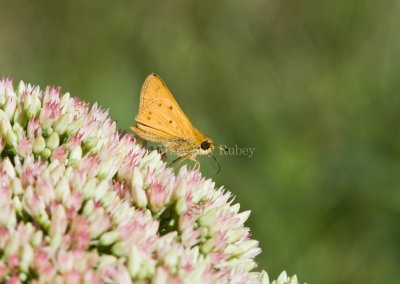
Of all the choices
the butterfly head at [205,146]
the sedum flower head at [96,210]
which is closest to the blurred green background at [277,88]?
the butterfly head at [205,146]

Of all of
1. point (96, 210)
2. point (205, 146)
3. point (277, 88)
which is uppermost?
point (277, 88)

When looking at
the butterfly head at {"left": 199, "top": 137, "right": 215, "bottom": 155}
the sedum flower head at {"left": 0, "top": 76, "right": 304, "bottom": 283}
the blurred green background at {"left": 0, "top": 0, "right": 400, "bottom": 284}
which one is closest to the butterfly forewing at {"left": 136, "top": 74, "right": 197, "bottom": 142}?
the butterfly head at {"left": 199, "top": 137, "right": 215, "bottom": 155}

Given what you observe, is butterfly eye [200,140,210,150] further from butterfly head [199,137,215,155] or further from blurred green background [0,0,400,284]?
blurred green background [0,0,400,284]

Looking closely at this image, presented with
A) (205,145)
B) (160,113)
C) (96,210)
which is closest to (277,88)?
(205,145)

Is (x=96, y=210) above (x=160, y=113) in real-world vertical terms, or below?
below

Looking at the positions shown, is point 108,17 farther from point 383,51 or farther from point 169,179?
point 169,179

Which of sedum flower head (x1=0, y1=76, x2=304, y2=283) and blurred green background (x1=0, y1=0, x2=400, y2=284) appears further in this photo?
blurred green background (x1=0, y1=0, x2=400, y2=284)

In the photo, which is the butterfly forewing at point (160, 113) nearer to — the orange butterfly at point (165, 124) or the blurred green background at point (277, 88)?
the orange butterfly at point (165, 124)

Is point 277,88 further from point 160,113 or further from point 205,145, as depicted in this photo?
point 160,113
